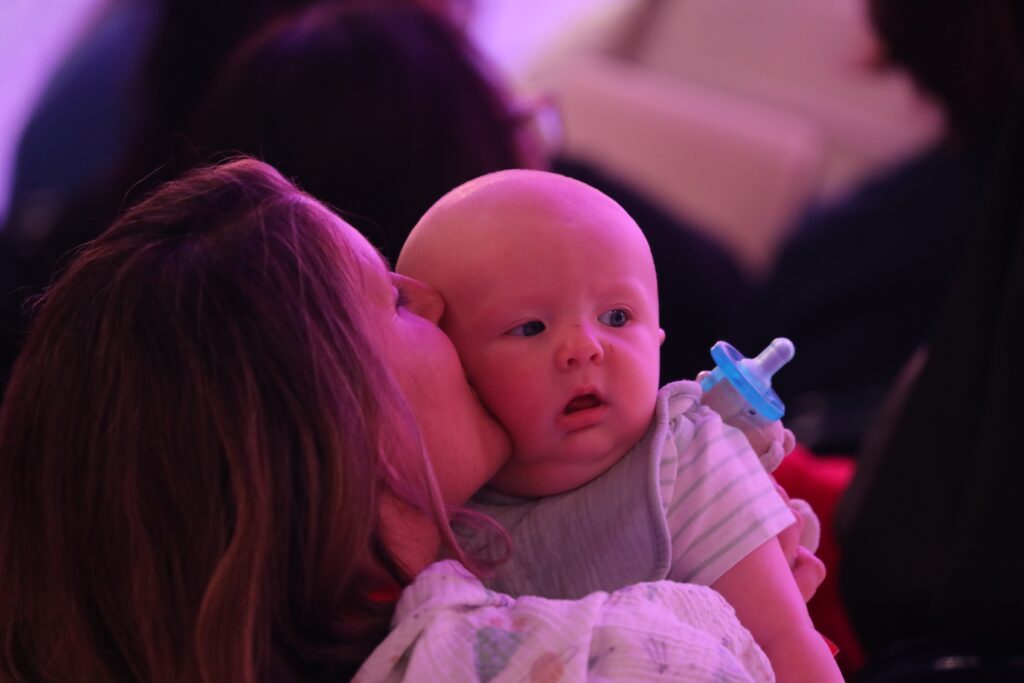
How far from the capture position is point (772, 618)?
66cm

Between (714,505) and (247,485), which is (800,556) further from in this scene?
(247,485)

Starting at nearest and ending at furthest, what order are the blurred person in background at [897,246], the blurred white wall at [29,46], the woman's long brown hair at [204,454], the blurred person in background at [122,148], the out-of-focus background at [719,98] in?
the woman's long brown hair at [204,454], the blurred person in background at [122,148], the blurred person in background at [897,246], the blurred white wall at [29,46], the out-of-focus background at [719,98]

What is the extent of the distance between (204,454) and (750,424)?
12.8 inches

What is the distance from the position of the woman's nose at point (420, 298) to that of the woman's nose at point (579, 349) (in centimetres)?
8

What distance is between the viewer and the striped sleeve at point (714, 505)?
2.16 feet

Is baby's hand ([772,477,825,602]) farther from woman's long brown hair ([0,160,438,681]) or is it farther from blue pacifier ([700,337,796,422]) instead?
woman's long brown hair ([0,160,438,681])

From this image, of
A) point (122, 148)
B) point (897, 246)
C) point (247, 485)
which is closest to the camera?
point (247, 485)

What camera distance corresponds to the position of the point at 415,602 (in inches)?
24.8

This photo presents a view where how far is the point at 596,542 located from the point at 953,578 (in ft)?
1.31

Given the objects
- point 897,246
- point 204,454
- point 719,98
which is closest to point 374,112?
point 204,454

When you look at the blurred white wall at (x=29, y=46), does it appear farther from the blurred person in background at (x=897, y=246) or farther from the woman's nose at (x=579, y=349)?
the woman's nose at (x=579, y=349)

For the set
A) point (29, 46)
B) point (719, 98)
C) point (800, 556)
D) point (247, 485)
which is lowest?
point (719, 98)

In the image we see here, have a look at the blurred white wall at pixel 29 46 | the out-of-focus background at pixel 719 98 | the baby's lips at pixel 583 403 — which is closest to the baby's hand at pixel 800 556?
the baby's lips at pixel 583 403

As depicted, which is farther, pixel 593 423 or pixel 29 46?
pixel 29 46
